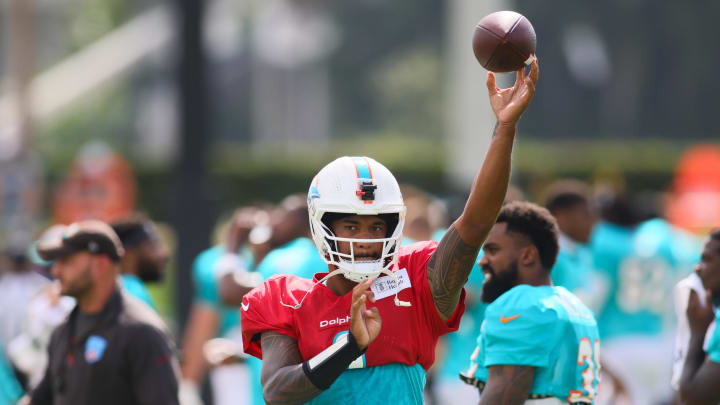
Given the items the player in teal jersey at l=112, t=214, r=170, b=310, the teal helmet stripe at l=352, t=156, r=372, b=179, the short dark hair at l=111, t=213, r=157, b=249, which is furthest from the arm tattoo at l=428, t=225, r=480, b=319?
the short dark hair at l=111, t=213, r=157, b=249

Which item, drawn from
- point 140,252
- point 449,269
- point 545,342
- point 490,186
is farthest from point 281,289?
point 140,252

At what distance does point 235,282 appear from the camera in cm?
876

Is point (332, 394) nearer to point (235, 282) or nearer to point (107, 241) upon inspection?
point (107, 241)

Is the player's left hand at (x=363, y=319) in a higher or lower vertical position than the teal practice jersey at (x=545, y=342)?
higher

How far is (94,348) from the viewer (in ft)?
19.4

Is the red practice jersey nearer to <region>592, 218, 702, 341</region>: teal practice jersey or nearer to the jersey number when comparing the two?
the jersey number

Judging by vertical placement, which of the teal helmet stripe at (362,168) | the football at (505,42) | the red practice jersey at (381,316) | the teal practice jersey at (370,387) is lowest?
the teal practice jersey at (370,387)

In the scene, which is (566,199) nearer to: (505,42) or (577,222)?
(577,222)

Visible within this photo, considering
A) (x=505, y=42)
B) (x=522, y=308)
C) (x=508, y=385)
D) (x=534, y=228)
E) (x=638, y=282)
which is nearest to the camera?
(x=505, y=42)

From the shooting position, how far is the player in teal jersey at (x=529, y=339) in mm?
4926

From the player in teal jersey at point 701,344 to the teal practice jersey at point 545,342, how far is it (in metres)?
0.58

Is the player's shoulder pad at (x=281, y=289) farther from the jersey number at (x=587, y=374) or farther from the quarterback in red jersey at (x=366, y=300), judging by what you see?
the jersey number at (x=587, y=374)

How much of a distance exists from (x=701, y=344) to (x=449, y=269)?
194 centimetres

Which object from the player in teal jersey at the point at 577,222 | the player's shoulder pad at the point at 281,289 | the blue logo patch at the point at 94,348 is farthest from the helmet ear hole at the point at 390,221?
the player in teal jersey at the point at 577,222
